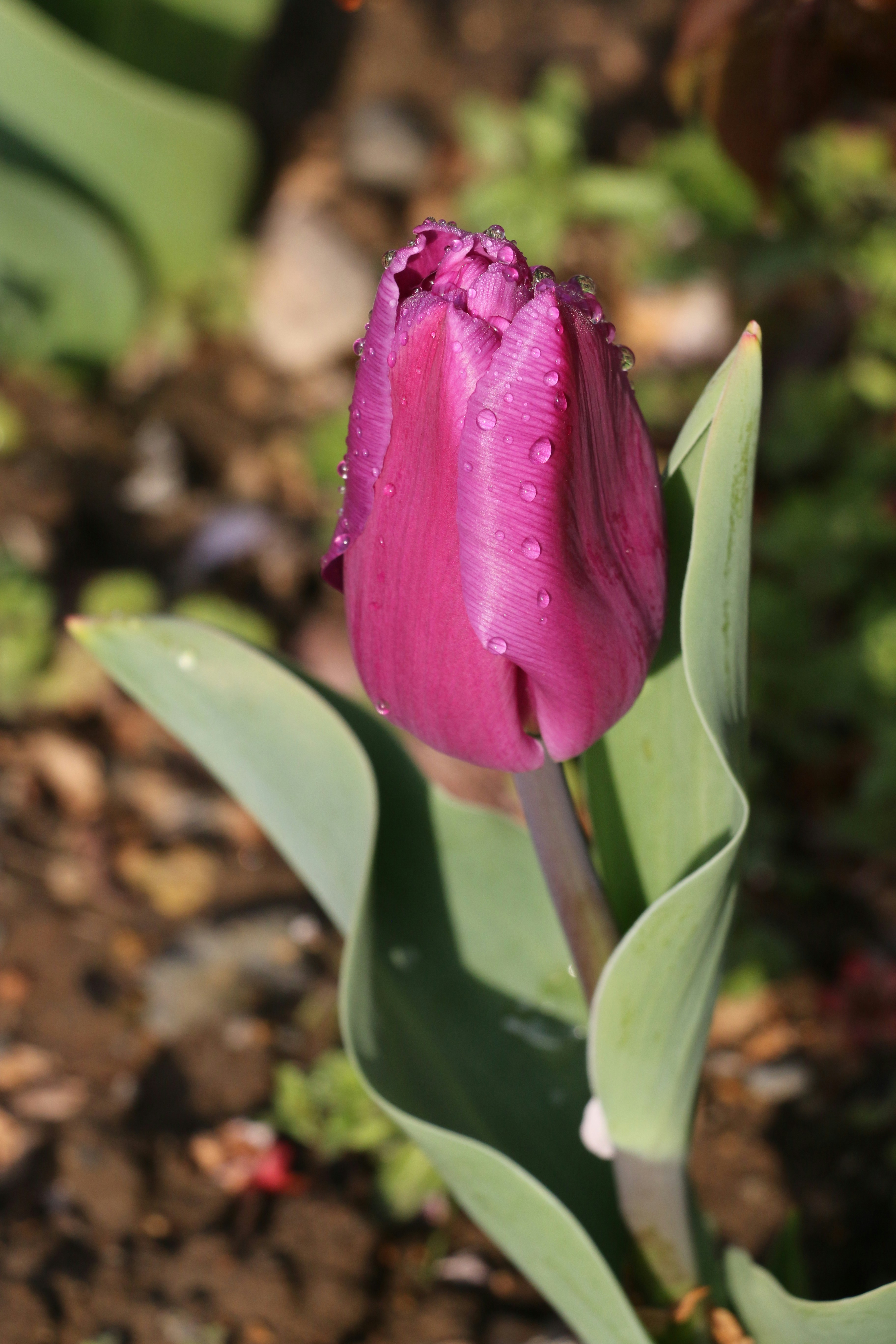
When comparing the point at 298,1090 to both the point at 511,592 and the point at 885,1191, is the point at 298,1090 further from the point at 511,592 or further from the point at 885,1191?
the point at 511,592

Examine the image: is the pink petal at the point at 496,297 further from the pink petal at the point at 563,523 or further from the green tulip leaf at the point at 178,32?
the green tulip leaf at the point at 178,32

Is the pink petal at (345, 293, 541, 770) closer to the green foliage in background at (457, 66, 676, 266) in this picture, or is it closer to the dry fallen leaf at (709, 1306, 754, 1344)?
the dry fallen leaf at (709, 1306, 754, 1344)

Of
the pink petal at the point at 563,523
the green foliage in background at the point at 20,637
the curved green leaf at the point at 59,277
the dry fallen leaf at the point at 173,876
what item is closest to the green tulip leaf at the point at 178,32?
the curved green leaf at the point at 59,277

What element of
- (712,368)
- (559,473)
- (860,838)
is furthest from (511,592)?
(712,368)

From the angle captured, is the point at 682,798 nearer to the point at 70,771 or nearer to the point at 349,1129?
the point at 349,1129

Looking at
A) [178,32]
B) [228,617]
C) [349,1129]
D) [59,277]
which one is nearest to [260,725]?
[349,1129]

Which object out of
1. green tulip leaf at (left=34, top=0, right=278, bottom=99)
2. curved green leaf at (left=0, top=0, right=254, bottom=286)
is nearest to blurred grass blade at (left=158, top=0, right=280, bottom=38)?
green tulip leaf at (left=34, top=0, right=278, bottom=99)

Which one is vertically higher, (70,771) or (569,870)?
(569,870)
